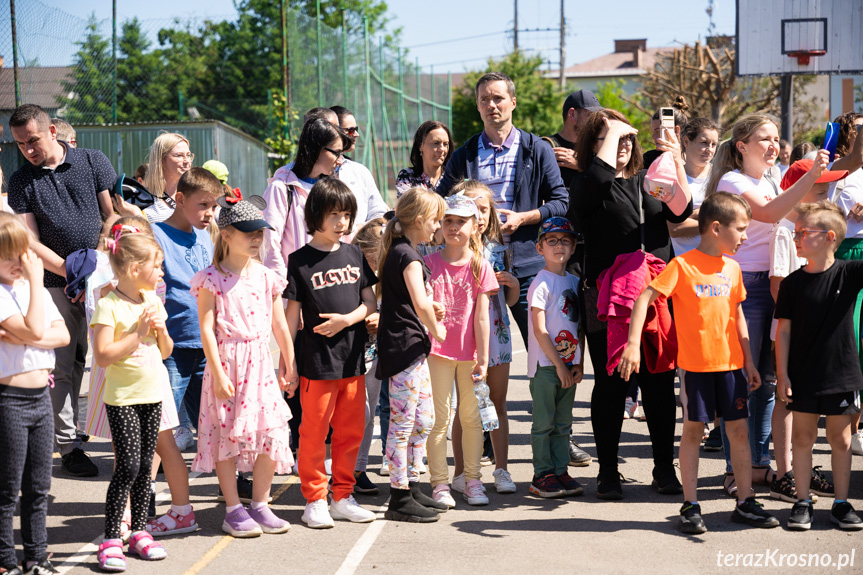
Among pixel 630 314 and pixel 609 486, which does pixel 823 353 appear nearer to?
pixel 630 314

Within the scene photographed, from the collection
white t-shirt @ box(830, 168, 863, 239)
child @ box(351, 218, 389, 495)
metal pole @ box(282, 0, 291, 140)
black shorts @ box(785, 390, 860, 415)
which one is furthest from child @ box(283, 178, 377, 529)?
metal pole @ box(282, 0, 291, 140)

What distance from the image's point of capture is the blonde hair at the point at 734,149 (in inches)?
208

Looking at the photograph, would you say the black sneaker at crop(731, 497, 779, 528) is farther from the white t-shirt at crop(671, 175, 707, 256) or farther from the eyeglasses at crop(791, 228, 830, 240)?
the white t-shirt at crop(671, 175, 707, 256)

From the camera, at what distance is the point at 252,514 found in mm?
4715

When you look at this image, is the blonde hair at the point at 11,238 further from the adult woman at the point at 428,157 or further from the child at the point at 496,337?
the adult woman at the point at 428,157

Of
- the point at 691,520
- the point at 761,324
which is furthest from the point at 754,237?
the point at 691,520

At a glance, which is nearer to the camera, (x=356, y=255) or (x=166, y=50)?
(x=356, y=255)

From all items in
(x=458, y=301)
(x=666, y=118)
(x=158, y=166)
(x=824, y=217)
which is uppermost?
(x=666, y=118)

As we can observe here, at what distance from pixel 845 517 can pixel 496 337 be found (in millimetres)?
2102

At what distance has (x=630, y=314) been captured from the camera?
4844 millimetres

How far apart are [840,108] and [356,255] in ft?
165

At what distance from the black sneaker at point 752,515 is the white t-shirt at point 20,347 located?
3540mm

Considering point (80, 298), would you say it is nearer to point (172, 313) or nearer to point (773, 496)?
point (172, 313)

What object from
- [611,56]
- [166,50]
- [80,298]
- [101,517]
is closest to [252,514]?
[101,517]
